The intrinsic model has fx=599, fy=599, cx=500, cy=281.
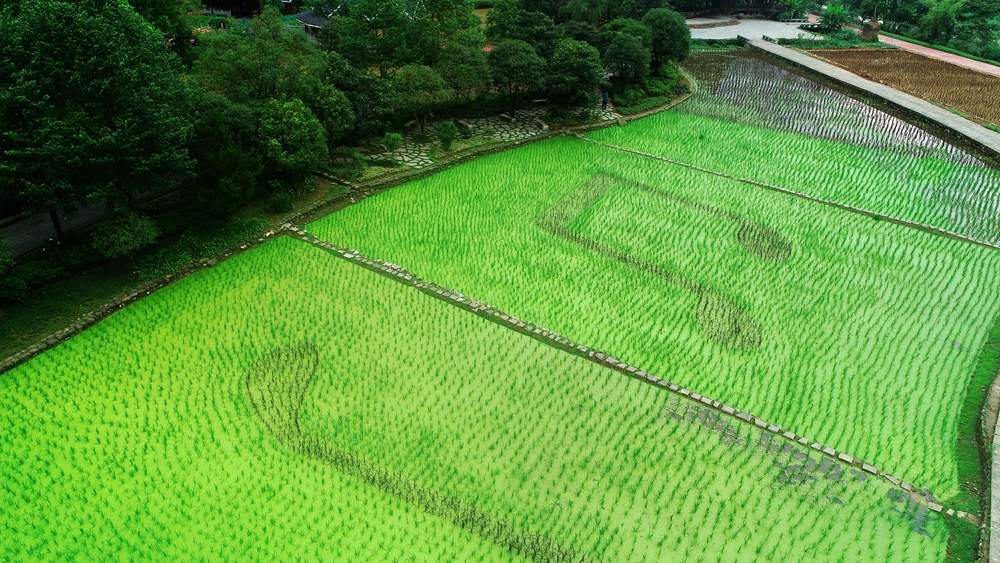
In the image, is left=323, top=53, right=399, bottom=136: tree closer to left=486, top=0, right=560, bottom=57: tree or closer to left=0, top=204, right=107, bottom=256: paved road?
left=486, top=0, right=560, bottom=57: tree

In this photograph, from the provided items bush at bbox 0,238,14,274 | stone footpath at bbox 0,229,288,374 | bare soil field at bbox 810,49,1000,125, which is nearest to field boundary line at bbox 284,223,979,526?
stone footpath at bbox 0,229,288,374

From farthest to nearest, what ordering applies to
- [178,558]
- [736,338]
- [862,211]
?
[862,211]
[736,338]
[178,558]

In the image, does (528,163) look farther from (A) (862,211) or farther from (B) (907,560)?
(B) (907,560)

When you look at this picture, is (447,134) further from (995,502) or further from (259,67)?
(995,502)

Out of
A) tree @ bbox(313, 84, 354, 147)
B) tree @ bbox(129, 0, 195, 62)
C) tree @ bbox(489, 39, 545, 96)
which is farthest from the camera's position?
tree @ bbox(489, 39, 545, 96)

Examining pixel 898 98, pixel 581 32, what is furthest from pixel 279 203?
pixel 898 98

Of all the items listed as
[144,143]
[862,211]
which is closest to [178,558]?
[144,143]
